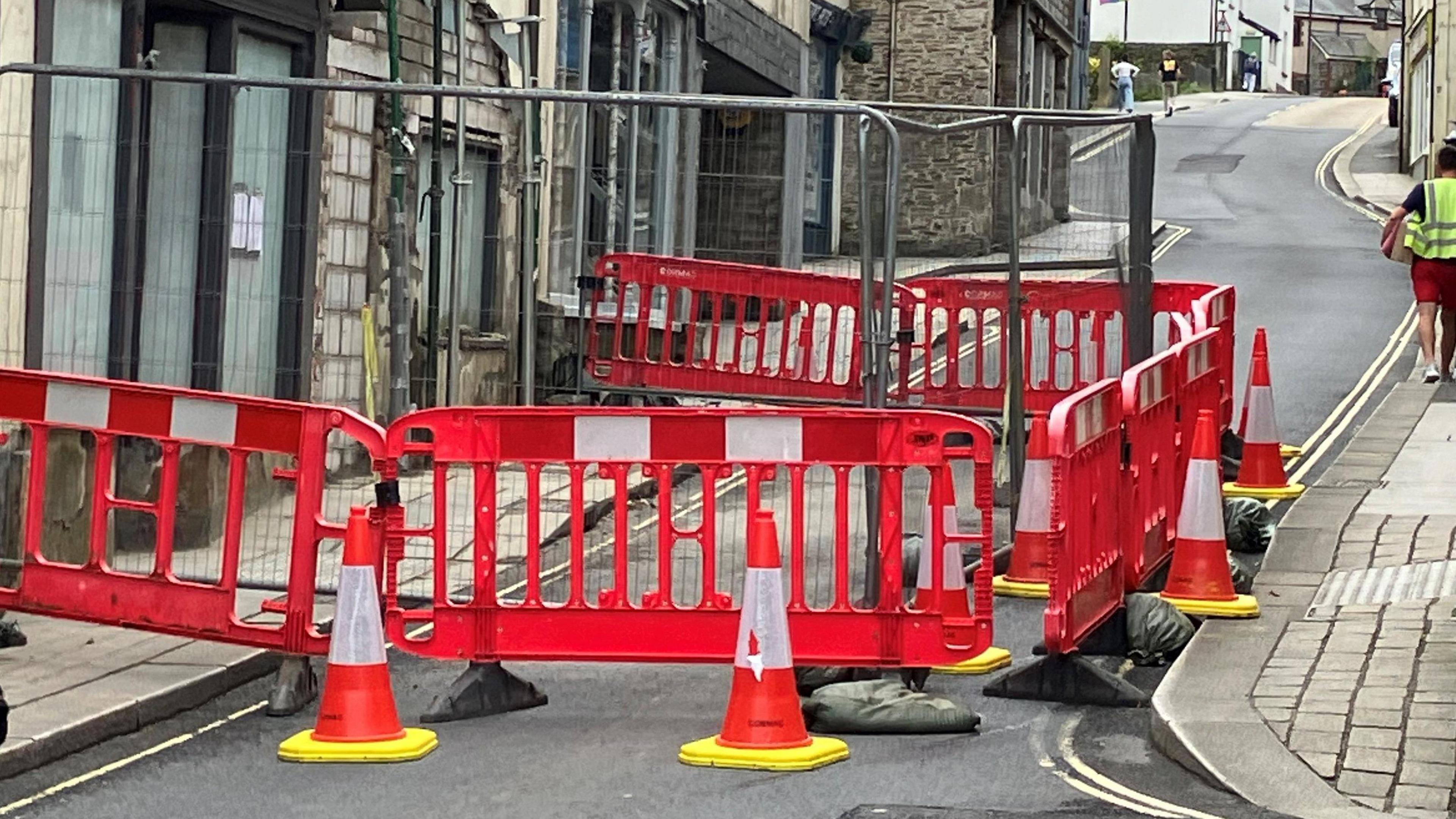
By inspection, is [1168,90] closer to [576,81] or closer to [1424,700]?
[576,81]

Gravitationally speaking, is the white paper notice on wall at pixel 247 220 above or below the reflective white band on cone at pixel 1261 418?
above

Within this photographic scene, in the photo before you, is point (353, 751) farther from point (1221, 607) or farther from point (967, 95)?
point (967, 95)

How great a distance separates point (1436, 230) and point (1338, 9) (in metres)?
105

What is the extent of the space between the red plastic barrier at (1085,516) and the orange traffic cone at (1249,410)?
14.0 ft

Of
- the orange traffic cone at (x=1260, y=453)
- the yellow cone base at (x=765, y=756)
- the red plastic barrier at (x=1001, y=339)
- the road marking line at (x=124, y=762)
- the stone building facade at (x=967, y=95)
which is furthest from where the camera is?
the orange traffic cone at (x=1260, y=453)

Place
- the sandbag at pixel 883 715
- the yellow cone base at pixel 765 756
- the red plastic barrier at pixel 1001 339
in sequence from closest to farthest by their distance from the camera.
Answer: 1. the yellow cone base at pixel 765 756
2. the sandbag at pixel 883 715
3. the red plastic barrier at pixel 1001 339

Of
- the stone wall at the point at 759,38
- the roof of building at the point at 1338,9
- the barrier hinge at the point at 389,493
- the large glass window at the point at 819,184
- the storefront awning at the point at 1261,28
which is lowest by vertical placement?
the barrier hinge at the point at 389,493

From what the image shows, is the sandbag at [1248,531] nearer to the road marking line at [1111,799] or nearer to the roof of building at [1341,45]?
the road marking line at [1111,799]

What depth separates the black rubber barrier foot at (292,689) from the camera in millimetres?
8125

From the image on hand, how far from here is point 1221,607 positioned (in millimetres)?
9641

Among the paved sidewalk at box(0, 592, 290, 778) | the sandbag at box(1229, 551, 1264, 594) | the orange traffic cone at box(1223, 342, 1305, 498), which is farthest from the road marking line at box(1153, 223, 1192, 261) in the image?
the paved sidewalk at box(0, 592, 290, 778)

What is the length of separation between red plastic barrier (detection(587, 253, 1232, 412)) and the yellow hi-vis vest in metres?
2.10

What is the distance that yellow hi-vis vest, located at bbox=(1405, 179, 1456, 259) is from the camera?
1638 centimetres

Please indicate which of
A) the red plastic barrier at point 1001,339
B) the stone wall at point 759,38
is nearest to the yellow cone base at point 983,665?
the red plastic barrier at point 1001,339
